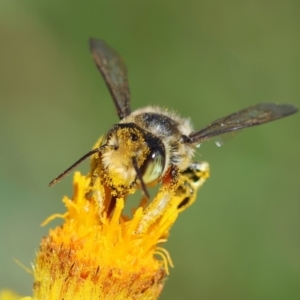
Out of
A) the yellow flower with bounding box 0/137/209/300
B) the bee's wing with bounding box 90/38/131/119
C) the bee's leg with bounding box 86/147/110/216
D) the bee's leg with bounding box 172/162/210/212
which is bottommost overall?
the yellow flower with bounding box 0/137/209/300

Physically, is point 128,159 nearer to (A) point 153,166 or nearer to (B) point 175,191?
(A) point 153,166

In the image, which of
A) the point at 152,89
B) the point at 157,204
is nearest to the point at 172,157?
the point at 157,204

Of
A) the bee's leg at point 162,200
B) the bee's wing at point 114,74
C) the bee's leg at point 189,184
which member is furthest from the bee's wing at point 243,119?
the bee's wing at point 114,74

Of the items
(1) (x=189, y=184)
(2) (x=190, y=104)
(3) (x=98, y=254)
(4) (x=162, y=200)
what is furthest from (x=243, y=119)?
(2) (x=190, y=104)

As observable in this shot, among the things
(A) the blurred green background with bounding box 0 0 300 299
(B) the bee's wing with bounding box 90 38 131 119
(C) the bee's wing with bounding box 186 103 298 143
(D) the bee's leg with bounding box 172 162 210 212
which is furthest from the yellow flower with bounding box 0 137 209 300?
(A) the blurred green background with bounding box 0 0 300 299

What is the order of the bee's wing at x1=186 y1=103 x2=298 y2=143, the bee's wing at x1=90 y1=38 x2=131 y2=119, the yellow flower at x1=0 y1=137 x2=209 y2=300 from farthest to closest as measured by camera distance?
the bee's wing at x1=90 y1=38 x2=131 y2=119, the bee's wing at x1=186 y1=103 x2=298 y2=143, the yellow flower at x1=0 y1=137 x2=209 y2=300

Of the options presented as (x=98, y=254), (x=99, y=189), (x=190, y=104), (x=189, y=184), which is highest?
(x=190, y=104)

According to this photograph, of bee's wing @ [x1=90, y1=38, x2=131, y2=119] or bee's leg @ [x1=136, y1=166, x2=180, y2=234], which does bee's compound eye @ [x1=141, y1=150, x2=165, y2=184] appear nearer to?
bee's leg @ [x1=136, y1=166, x2=180, y2=234]
